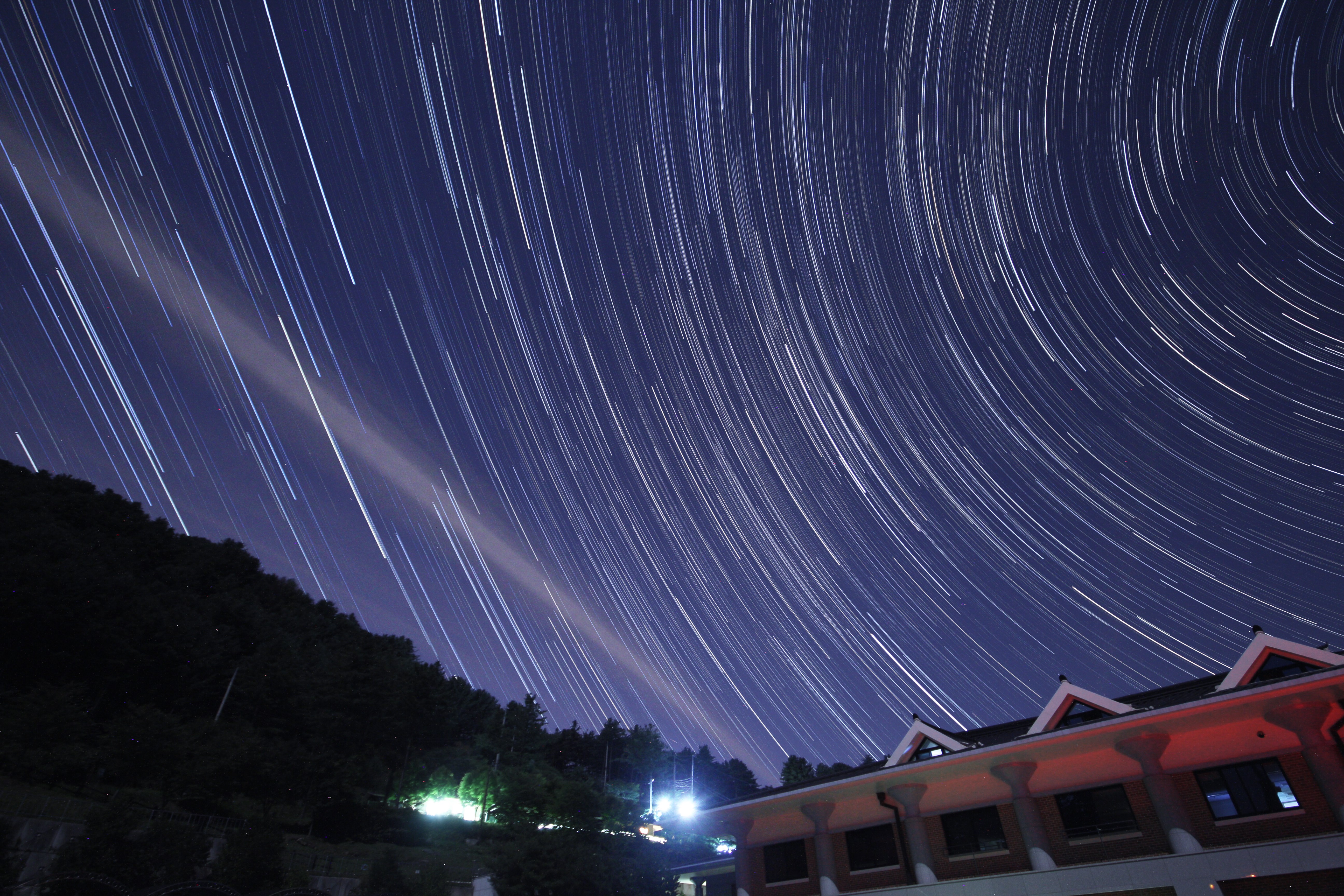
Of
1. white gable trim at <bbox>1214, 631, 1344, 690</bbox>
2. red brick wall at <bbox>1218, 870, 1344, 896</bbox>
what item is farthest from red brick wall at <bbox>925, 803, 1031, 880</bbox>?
white gable trim at <bbox>1214, 631, 1344, 690</bbox>

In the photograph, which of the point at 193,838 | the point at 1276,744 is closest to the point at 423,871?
the point at 193,838

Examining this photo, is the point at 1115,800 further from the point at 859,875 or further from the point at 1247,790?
the point at 859,875

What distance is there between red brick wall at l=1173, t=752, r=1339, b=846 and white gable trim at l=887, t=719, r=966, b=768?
596 cm

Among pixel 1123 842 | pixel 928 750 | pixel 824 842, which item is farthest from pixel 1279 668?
pixel 824 842

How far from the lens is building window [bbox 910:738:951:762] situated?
21.1m

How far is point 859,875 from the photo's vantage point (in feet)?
72.2

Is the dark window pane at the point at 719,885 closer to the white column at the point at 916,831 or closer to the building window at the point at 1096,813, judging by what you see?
the white column at the point at 916,831

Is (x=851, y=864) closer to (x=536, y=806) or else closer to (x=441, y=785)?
(x=536, y=806)

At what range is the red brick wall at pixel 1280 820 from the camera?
1562cm

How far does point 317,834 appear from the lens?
137ft

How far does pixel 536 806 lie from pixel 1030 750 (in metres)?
39.0

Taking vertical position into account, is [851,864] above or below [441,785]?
below

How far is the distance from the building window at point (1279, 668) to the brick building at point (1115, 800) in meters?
0.04

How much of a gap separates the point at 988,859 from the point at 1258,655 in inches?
372
